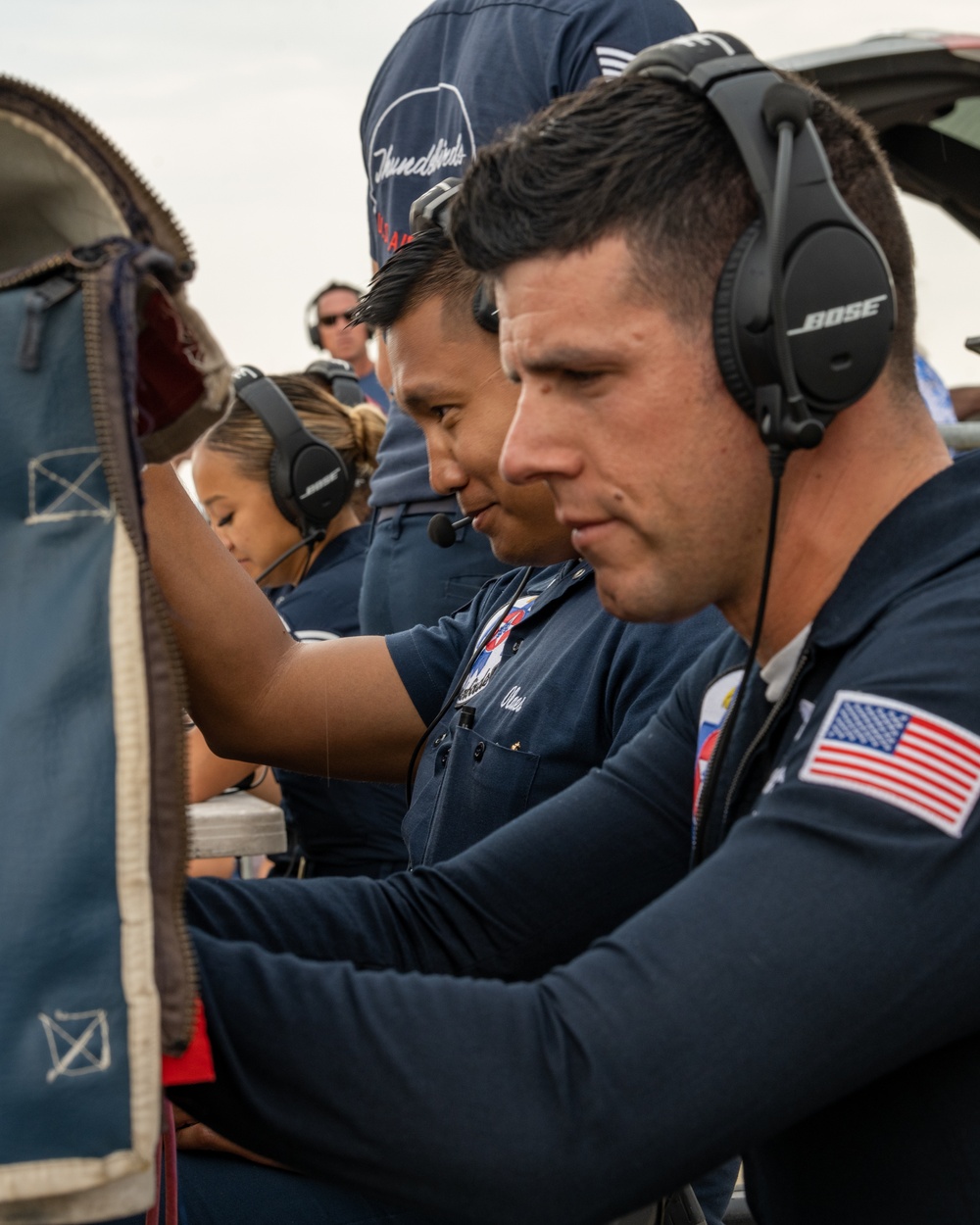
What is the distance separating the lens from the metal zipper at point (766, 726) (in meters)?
1.00

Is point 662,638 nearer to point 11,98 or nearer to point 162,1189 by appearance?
point 162,1189

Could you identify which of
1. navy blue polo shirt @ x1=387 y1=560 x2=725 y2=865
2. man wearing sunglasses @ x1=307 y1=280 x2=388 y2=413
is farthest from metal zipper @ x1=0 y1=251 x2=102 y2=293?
man wearing sunglasses @ x1=307 y1=280 x2=388 y2=413

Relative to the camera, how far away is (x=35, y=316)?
2.31 feet

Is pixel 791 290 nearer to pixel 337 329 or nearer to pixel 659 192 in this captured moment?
pixel 659 192

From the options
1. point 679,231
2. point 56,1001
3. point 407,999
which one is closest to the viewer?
point 56,1001

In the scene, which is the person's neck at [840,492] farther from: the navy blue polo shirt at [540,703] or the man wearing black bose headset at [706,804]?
the navy blue polo shirt at [540,703]

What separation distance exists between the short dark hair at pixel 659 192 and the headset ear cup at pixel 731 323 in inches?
0.7

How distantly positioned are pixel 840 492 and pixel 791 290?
6.3 inches

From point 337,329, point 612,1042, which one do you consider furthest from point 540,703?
point 337,329

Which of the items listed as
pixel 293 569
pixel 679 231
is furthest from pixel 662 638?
pixel 293 569

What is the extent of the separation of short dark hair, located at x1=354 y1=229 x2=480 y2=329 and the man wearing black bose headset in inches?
19.3

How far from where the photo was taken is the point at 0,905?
671mm

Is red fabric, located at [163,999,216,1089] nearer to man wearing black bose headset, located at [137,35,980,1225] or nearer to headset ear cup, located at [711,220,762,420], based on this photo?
man wearing black bose headset, located at [137,35,980,1225]

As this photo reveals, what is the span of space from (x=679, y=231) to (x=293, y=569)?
6.88ft
